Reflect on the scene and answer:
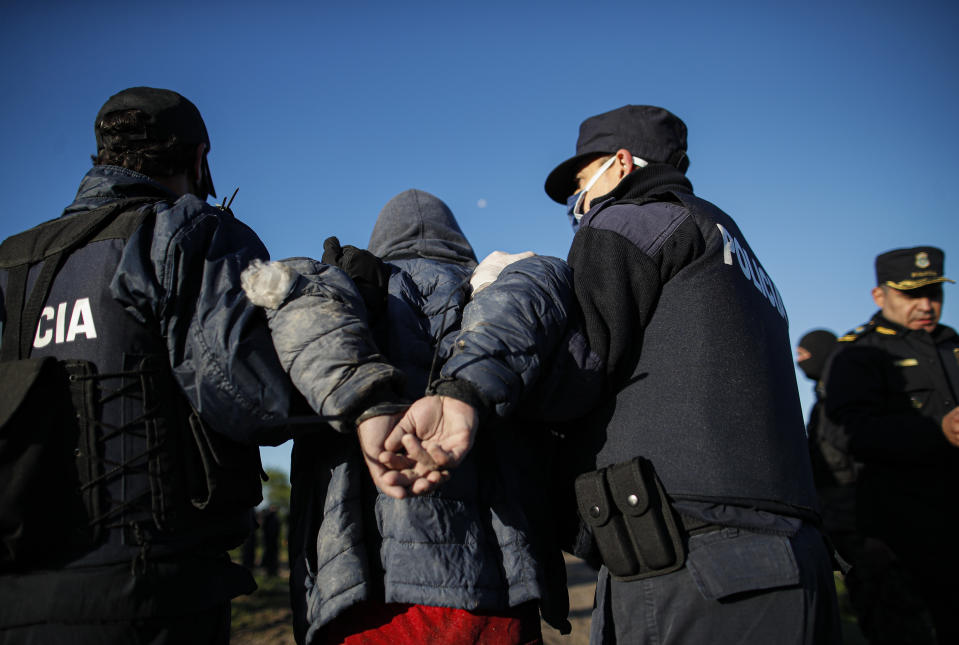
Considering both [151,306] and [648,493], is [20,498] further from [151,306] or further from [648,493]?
[648,493]

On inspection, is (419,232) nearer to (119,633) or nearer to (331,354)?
(331,354)

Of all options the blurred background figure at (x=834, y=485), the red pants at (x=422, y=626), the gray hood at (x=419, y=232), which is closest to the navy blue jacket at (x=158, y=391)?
the red pants at (x=422, y=626)

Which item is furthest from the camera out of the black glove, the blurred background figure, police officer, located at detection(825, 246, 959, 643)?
the blurred background figure

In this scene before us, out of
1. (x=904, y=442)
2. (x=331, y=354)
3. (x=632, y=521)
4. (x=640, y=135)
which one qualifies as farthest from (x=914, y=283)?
(x=331, y=354)

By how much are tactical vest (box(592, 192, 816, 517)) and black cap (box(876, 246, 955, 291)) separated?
3.30 meters

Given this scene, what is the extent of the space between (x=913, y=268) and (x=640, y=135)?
325 cm

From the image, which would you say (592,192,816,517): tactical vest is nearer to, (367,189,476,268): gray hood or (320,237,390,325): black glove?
(320,237,390,325): black glove

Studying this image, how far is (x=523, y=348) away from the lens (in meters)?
1.88

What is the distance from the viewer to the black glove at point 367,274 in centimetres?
222

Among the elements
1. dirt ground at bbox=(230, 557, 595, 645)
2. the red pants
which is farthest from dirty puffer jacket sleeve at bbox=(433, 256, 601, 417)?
dirt ground at bbox=(230, 557, 595, 645)

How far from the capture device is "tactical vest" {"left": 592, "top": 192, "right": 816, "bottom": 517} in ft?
6.30

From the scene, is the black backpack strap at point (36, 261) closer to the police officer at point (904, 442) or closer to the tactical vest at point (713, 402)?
the tactical vest at point (713, 402)

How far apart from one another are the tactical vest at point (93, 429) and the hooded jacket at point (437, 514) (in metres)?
0.28

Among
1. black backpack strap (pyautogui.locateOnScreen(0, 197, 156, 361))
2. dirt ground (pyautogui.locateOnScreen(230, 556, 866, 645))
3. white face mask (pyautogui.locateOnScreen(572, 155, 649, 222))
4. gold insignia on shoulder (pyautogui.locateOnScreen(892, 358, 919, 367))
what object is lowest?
dirt ground (pyautogui.locateOnScreen(230, 556, 866, 645))
